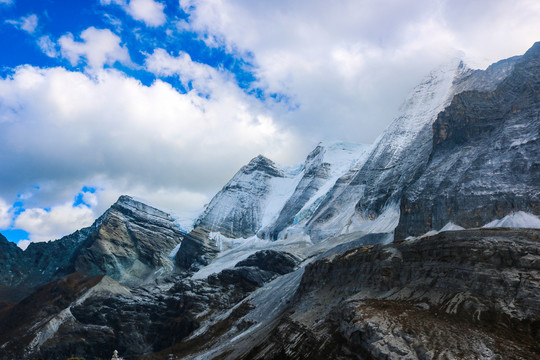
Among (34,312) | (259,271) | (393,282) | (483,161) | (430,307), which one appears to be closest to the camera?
(430,307)

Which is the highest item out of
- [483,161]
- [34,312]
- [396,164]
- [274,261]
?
[34,312]

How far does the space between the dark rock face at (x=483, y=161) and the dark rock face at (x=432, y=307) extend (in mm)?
35585

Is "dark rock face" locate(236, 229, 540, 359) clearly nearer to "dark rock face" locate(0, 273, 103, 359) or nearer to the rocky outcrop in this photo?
the rocky outcrop

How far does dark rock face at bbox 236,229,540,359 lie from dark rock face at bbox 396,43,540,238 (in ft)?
117

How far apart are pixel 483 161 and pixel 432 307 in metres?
66.5

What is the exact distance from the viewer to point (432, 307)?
48.7 m

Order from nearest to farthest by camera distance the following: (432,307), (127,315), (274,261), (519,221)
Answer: (432,307) < (519,221) < (127,315) < (274,261)

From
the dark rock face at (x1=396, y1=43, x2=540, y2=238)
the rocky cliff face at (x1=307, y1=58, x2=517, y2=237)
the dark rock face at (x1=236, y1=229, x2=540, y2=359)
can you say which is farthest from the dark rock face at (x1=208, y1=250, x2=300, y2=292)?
the dark rock face at (x1=236, y1=229, x2=540, y2=359)

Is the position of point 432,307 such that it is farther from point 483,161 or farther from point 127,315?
point 127,315

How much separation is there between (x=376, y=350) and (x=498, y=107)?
9882 centimetres

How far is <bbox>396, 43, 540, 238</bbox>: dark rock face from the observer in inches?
3580

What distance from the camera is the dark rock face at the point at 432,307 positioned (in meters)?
39.4

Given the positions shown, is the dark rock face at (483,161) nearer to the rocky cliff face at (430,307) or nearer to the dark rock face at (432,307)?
the rocky cliff face at (430,307)

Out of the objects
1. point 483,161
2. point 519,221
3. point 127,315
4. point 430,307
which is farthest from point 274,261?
A: point 430,307
